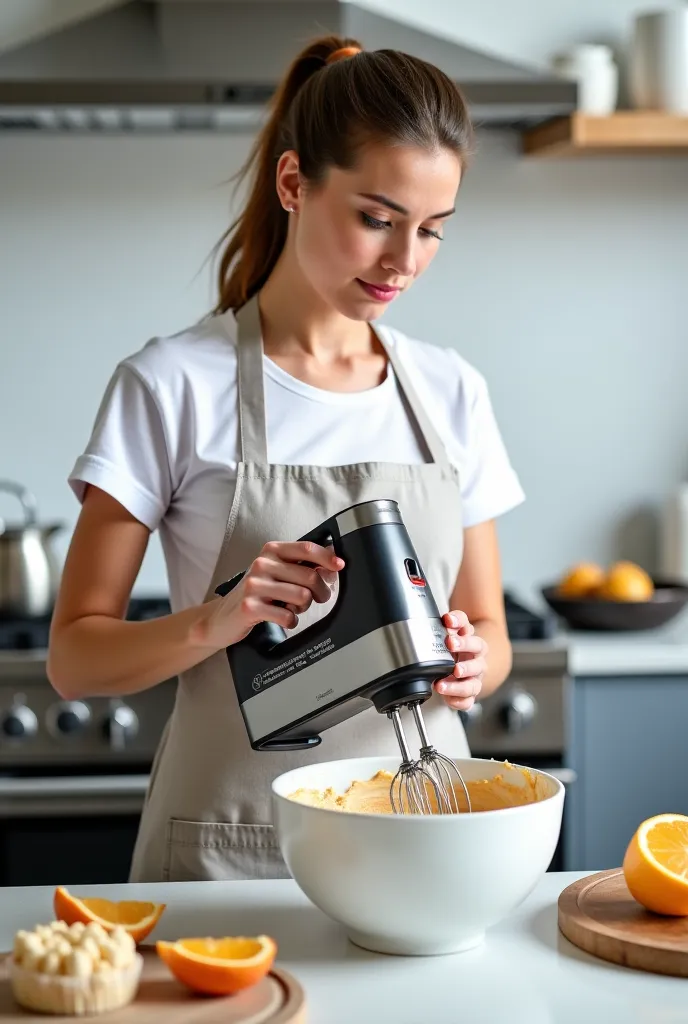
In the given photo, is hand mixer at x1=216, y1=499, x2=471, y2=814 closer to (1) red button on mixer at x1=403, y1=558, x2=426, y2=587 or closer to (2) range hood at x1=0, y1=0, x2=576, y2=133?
(1) red button on mixer at x1=403, y1=558, x2=426, y2=587

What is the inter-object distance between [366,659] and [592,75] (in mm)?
1797

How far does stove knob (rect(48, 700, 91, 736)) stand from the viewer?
2084 mm

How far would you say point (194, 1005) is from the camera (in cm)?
81

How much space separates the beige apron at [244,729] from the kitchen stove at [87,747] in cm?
66

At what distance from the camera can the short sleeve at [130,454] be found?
4.42 feet

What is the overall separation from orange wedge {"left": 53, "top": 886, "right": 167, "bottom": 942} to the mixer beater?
216 mm

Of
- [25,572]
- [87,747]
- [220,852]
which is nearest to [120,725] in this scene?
[87,747]

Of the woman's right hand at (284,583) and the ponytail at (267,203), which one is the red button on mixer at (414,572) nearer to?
the woman's right hand at (284,583)

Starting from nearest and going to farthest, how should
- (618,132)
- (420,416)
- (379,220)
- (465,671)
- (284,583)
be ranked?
(284,583), (465,671), (379,220), (420,416), (618,132)

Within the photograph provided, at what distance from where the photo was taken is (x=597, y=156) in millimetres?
2621

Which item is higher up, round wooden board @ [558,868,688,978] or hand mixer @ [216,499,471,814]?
hand mixer @ [216,499,471,814]

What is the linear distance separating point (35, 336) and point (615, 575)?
4.04 feet

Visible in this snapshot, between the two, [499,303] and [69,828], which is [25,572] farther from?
[499,303]

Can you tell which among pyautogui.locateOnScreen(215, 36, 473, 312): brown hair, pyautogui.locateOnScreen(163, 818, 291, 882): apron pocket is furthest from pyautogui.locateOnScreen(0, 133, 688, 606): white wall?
pyautogui.locateOnScreen(163, 818, 291, 882): apron pocket
